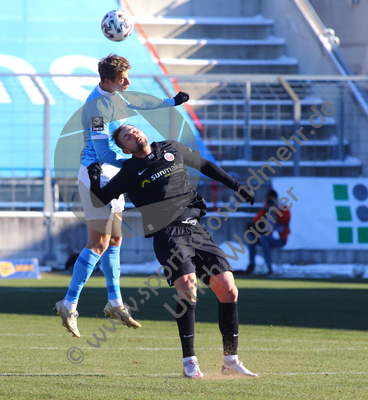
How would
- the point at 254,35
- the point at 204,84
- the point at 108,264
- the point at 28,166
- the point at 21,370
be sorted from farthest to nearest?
1. the point at 254,35
2. the point at 204,84
3. the point at 28,166
4. the point at 108,264
5. the point at 21,370

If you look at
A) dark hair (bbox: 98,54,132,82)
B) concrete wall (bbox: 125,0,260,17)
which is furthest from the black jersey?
A: concrete wall (bbox: 125,0,260,17)

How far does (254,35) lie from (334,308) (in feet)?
48.3

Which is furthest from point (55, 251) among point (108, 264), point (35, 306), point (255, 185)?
point (108, 264)

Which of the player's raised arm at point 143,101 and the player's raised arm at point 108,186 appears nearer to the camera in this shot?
the player's raised arm at point 108,186

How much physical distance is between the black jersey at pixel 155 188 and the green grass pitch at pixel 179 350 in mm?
1066

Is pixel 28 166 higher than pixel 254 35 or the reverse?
the reverse

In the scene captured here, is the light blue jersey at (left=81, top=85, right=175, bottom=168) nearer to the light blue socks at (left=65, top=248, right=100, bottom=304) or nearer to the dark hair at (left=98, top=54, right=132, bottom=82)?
the dark hair at (left=98, top=54, right=132, bottom=82)

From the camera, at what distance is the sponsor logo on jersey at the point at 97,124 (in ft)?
15.9

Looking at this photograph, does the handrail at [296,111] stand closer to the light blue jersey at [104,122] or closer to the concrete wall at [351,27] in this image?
the concrete wall at [351,27]

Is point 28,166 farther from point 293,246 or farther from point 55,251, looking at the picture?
point 293,246

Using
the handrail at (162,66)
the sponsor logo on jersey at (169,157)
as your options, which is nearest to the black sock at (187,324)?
the sponsor logo on jersey at (169,157)

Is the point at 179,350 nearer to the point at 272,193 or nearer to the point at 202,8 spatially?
the point at 272,193

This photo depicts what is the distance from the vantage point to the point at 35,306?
26.6 feet

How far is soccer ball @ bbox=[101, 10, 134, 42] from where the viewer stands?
6.21 meters
